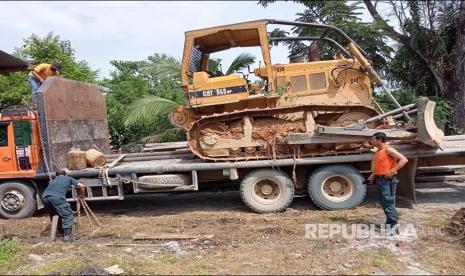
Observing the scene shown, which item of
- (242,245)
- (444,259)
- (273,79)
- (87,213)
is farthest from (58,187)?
(444,259)

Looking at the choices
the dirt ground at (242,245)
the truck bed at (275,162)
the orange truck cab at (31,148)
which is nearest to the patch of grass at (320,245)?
the dirt ground at (242,245)

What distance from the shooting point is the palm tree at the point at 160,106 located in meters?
14.2

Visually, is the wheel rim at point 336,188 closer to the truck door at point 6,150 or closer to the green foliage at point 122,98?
the truck door at point 6,150

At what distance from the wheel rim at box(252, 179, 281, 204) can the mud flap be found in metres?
2.25

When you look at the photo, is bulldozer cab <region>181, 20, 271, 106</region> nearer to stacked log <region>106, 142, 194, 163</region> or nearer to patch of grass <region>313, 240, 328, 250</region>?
stacked log <region>106, 142, 194, 163</region>

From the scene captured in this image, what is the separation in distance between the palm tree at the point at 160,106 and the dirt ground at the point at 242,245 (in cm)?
513

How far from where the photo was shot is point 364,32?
604 inches

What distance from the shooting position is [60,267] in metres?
5.92

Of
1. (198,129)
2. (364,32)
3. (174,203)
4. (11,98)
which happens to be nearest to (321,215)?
(198,129)

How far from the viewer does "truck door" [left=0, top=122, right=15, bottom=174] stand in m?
9.26

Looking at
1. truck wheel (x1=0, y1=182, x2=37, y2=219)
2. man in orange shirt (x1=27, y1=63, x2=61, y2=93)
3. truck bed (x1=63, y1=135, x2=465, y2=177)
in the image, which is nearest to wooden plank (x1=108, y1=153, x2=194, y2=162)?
truck bed (x1=63, y1=135, x2=465, y2=177)

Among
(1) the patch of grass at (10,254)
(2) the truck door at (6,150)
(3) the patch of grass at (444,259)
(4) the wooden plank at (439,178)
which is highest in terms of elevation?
(2) the truck door at (6,150)

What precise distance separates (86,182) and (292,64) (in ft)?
15.0

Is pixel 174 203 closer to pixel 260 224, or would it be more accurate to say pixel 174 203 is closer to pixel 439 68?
pixel 260 224
